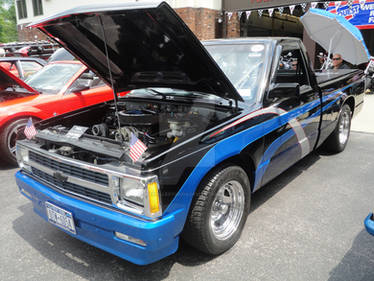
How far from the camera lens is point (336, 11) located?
12.0 meters

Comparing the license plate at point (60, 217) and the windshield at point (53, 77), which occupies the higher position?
the windshield at point (53, 77)

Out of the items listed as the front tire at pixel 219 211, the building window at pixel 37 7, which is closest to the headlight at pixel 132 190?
the front tire at pixel 219 211

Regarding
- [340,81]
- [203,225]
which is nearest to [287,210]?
[203,225]

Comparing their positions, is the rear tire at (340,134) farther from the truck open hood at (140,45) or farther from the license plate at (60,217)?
the license plate at (60,217)

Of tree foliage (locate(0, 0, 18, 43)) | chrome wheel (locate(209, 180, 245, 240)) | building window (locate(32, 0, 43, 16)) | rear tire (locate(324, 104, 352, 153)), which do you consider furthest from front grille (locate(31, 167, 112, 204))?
tree foliage (locate(0, 0, 18, 43))

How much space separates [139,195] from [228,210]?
1.06 m

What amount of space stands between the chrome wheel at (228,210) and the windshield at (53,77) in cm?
382

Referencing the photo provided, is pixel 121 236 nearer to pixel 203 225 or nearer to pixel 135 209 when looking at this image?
pixel 135 209

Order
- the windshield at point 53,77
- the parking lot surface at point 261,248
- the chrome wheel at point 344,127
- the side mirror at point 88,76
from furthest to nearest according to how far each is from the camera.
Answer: the side mirror at point 88,76 → the windshield at point 53,77 → the chrome wheel at point 344,127 → the parking lot surface at point 261,248

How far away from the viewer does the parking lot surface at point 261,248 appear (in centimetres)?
238

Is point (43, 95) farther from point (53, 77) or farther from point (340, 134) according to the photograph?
point (340, 134)

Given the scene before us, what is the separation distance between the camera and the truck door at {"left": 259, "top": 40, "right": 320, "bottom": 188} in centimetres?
299

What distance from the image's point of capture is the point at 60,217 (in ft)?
7.54

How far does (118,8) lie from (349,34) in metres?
6.29
